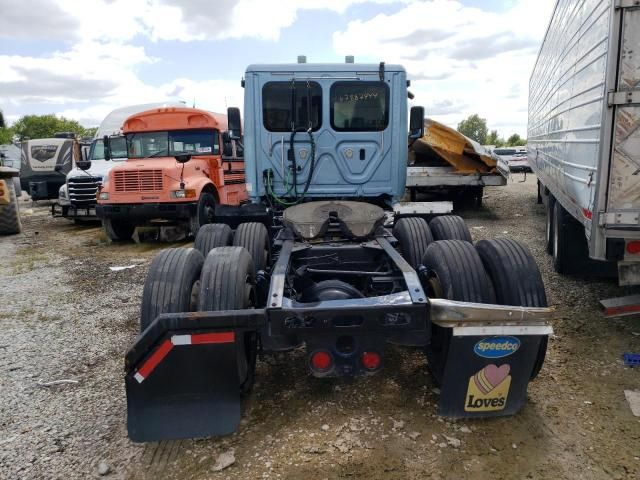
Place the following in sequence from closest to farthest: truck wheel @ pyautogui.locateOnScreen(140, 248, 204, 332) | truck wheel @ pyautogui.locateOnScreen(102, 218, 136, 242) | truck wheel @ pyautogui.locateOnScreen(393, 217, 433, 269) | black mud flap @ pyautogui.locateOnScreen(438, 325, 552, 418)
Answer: black mud flap @ pyautogui.locateOnScreen(438, 325, 552, 418) < truck wheel @ pyautogui.locateOnScreen(140, 248, 204, 332) < truck wheel @ pyautogui.locateOnScreen(393, 217, 433, 269) < truck wheel @ pyautogui.locateOnScreen(102, 218, 136, 242)

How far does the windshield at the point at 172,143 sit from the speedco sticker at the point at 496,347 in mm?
Result: 8264

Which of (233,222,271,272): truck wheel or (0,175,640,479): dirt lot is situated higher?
(233,222,271,272): truck wheel

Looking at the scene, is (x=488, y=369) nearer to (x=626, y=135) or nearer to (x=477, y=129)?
(x=626, y=135)

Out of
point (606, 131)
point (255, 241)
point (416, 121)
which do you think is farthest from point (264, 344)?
point (416, 121)

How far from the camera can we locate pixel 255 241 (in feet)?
15.9

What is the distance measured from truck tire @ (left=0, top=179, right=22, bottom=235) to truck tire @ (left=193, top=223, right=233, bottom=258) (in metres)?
8.68

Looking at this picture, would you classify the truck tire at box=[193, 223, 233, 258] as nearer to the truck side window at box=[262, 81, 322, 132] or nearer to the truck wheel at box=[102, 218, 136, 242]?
the truck side window at box=[262, 81, 322, 132]

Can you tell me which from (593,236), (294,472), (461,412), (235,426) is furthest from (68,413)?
(593,236)

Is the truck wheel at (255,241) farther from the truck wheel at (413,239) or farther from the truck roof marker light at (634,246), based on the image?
the truck roof marker light at (634,246)

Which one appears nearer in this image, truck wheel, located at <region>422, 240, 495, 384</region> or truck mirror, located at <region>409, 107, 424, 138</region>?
truck wheel, located at <region>422, 240, 495, 384</region>

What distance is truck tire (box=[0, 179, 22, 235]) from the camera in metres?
11.3

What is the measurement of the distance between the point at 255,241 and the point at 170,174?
16.4 feet

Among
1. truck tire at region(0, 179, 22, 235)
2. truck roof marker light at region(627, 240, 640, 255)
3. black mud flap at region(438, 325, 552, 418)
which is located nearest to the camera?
black mud flap at region(438, 325, 552, 418)

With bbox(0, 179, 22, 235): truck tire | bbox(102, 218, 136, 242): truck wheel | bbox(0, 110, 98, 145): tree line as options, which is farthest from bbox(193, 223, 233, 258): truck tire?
bbox(0, 110, 98, 145): tree line
